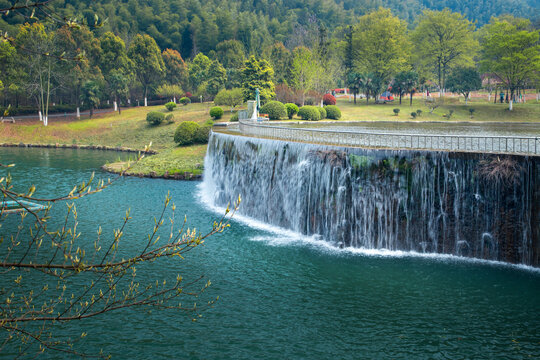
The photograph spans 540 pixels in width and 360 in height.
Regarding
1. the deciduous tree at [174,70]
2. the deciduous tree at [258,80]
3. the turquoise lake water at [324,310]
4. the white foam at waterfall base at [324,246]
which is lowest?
the turquoise lake water at [324,310]

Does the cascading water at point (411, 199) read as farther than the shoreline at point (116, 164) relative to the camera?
No

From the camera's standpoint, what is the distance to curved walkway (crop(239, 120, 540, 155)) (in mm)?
21688

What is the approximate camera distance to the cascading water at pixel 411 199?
2072cm

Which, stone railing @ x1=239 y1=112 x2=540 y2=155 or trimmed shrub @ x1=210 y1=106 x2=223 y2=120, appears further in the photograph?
trimmed shrub @ x1=210 y1=106 x2=223 y2=120

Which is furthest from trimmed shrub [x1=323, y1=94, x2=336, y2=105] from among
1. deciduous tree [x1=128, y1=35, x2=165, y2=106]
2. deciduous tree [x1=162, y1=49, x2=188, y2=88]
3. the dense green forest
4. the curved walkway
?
the curved walkway

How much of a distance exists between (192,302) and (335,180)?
10.9 meters

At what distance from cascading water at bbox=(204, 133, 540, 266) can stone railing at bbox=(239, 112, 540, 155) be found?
828 millimetres

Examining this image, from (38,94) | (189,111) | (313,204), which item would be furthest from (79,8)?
(313,204)

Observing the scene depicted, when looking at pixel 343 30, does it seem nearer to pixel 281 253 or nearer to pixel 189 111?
pixel 189 111

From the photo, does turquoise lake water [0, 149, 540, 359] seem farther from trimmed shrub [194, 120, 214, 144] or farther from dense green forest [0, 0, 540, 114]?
dense green forest [0, 0, 540, 114]

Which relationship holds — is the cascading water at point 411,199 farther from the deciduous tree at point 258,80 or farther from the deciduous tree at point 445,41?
the deciduous tree at point 445,41

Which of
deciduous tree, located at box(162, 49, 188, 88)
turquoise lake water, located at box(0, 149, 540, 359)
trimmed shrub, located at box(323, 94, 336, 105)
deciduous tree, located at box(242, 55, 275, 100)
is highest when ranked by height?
deciduous tree, located at box(162, 49, 188, 88)

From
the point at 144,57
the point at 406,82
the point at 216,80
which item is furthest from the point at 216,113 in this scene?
the point at 144,57

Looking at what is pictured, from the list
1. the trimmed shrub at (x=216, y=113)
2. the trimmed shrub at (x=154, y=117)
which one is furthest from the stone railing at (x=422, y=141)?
the trimmed shrub at (x=154, y=117)
